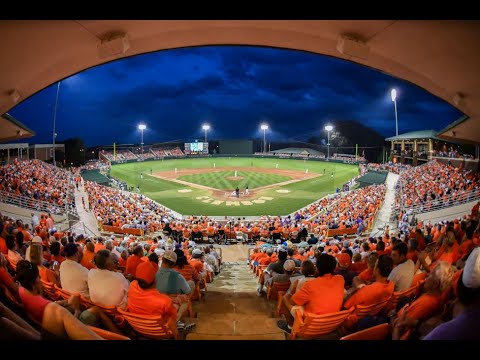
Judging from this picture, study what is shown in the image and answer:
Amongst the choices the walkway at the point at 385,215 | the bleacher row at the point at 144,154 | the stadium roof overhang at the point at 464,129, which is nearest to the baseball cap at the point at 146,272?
the stadium roof overhang at the point at 464,129

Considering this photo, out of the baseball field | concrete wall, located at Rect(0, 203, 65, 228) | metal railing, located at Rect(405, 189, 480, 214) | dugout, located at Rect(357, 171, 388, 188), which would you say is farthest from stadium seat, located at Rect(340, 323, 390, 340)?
dugout, located at Rect(357, 171, 388, 188)

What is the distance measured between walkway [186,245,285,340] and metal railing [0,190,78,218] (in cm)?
1258

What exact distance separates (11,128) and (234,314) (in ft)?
24.3

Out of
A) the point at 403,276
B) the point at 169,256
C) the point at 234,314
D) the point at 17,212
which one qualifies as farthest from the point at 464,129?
the point at 17,212

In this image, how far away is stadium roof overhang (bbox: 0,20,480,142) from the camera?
3.51 meters

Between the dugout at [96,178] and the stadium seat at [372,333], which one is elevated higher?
the dugout at [96,178]

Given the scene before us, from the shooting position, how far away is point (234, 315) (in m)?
5.05

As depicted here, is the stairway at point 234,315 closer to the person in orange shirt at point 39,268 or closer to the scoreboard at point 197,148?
the person in orange shirt at point 39,268

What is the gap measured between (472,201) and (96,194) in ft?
80.0

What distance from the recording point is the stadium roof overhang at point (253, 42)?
351 centimetres

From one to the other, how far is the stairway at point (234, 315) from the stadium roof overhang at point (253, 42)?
11.4 feet
